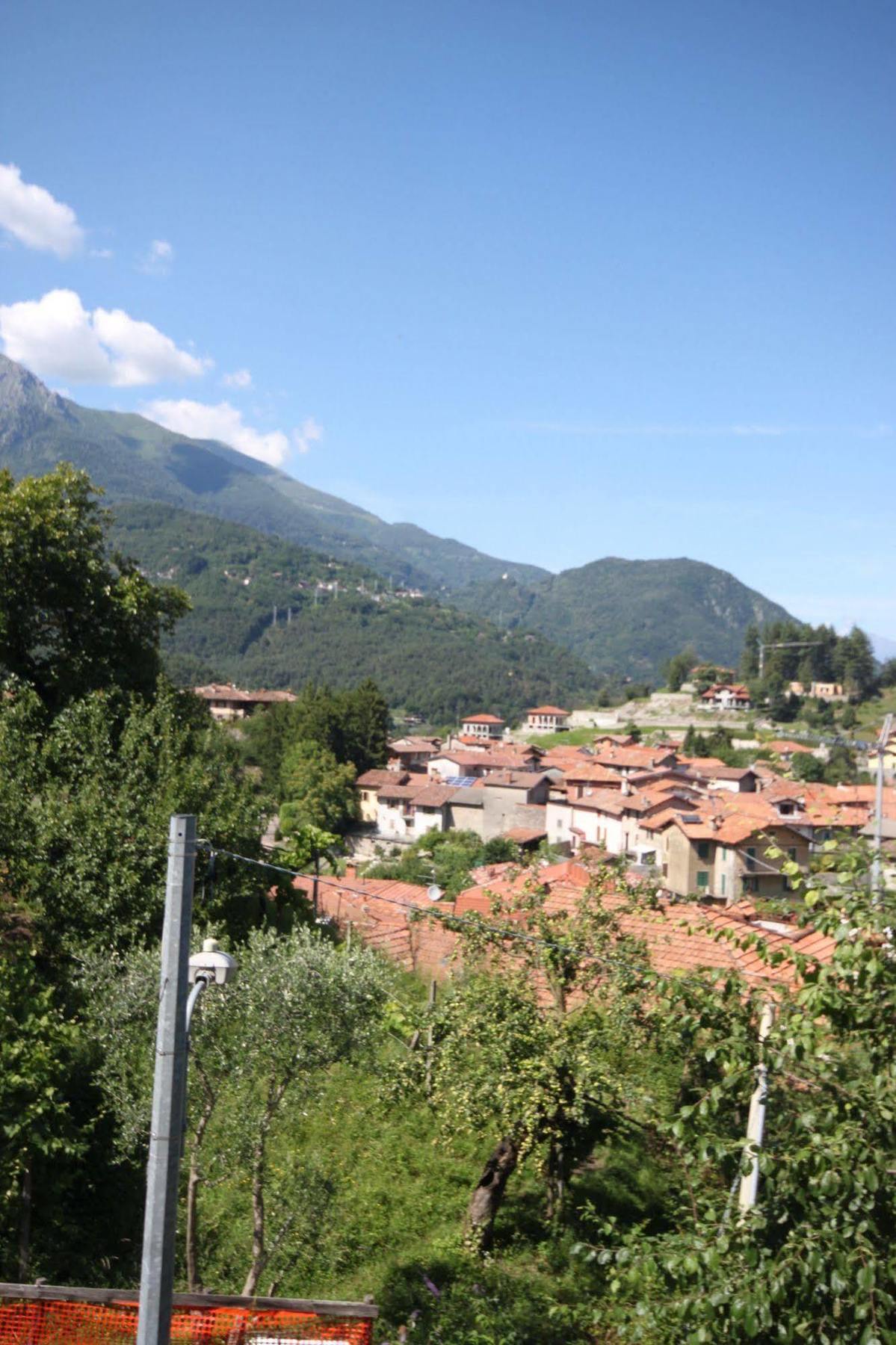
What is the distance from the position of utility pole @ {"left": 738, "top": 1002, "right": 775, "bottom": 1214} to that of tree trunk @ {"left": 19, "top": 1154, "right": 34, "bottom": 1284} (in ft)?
18.1

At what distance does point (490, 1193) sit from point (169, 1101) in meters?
6.05

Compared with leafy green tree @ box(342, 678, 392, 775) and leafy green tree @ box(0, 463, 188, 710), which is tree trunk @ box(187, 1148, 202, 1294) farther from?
leafy green tree @ box(342, 678, 392, 775)

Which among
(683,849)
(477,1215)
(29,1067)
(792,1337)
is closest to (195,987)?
(792,1337)

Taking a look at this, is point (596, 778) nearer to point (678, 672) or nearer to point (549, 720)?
point (549, 720)

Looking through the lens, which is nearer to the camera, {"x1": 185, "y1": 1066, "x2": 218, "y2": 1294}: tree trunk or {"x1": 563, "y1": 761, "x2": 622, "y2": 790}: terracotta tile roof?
{"x1": 185, "y1": 1066, "x2": 218, "y2": 1294}: tree trunk

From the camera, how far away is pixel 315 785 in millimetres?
60656

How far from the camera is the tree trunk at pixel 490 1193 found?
373 inches

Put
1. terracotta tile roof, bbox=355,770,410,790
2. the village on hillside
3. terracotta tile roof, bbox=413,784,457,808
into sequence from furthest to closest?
terracotta tile roof, bbox=355,770,410,790 < terracotta tile roof, bbox=413,784,457,808 < the village on hillside

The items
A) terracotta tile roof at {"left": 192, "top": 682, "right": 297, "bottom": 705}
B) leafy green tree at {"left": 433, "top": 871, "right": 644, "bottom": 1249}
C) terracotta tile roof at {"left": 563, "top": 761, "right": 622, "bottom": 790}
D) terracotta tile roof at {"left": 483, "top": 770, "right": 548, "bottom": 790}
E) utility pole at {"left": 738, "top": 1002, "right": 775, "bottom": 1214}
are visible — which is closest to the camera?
utility pole at {"left": 738, "top": 1002, "right": 775, "bottom": 1214}

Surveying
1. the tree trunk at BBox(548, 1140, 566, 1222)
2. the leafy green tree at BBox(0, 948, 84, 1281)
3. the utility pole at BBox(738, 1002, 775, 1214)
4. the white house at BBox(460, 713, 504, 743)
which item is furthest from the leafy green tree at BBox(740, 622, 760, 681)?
the utility pole at BBox(738, 1002, 775, 1214)

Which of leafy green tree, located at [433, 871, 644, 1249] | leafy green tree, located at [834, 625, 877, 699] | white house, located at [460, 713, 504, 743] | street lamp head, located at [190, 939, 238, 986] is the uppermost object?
leafy green tree, located at [834, 625, 877, 699]

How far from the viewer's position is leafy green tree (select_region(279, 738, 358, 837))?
5856cm

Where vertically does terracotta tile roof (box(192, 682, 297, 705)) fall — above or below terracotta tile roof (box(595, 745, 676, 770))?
above

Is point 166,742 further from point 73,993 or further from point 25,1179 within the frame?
point 25,1179
